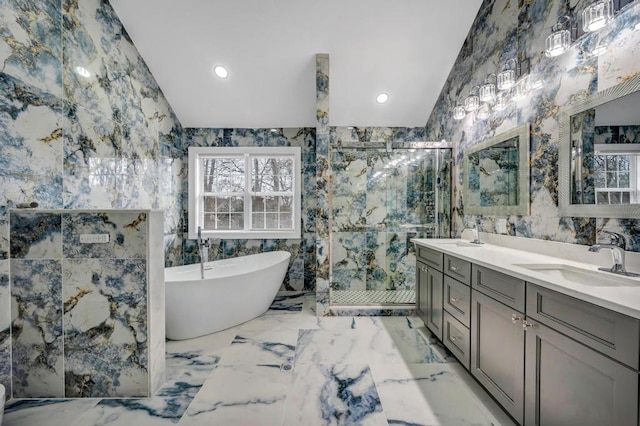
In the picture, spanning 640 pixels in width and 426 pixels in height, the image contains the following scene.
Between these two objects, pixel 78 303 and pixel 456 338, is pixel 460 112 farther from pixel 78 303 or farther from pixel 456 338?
pixel 78 303

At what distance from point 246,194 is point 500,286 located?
3.30 metres

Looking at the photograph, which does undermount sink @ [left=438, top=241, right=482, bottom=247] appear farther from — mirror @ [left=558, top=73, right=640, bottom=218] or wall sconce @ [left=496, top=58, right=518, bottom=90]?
wall sconce @ [left=496, top=58, right=518, bottom=90]

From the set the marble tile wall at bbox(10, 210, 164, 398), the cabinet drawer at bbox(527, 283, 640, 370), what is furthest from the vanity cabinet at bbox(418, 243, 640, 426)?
the marble tile wall at bbox(10, 210, 164, 398)

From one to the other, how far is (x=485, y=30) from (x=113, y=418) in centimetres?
421

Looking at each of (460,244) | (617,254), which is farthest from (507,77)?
(617,254)

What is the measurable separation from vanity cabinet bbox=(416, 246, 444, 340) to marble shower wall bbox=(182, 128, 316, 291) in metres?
1.58

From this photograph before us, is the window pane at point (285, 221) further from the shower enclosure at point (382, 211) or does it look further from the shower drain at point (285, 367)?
the shower drain at point (285, 367)

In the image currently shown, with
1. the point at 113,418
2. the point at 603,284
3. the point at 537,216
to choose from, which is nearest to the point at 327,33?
the point at 537,216

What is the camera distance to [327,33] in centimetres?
293

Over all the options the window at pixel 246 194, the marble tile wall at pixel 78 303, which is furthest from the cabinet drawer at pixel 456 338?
the window at pixel 246 194

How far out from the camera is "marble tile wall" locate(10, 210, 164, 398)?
70.8 inches

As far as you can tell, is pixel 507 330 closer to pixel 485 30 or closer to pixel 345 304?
pixel 345 304

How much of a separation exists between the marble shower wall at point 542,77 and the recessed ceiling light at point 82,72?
11.7ft

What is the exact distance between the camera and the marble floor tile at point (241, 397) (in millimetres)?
1634
